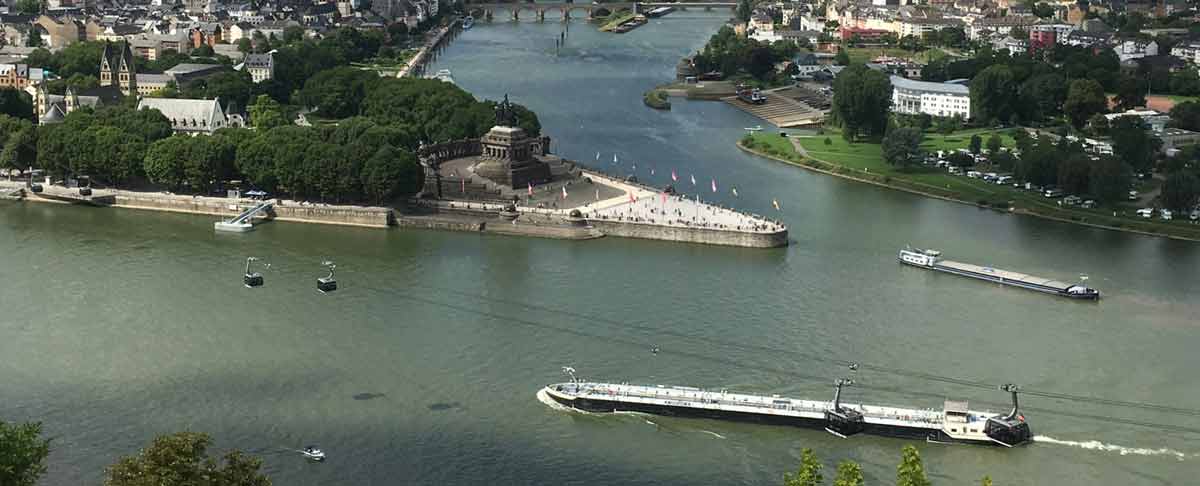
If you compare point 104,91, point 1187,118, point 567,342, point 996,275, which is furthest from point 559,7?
point 567,342

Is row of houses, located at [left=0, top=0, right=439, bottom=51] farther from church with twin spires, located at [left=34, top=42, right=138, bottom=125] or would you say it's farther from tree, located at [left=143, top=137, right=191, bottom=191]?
tree, located at [left=143, top=137, right=191, bottom=191]

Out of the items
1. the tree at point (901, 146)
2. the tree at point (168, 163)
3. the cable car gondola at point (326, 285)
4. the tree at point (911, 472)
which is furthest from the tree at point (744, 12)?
the tree at point (911, 472)

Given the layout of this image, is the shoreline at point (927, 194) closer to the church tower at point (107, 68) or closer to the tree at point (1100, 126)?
the tree at point (1100, 126)

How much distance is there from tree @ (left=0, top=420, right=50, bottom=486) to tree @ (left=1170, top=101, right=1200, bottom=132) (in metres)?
53.4

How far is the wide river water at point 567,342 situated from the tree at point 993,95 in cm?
1722

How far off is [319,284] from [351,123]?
1592 cm

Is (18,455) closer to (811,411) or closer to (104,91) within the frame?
(811,411)

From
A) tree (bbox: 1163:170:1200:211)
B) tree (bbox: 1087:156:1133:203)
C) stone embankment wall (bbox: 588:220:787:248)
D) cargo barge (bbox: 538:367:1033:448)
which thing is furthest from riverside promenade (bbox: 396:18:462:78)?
cargo barge (bbox: 538:367:1033:448)

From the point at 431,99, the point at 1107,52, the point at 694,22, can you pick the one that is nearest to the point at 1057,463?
the point at 431,99

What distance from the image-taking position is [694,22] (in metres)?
132

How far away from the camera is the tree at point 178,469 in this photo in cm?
2334

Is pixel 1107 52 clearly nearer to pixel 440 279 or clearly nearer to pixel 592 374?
pixel 440 279

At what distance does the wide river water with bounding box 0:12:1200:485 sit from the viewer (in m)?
29.9

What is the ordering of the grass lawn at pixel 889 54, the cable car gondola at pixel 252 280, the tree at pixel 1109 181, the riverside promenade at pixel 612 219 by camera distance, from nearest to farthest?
the cable car gondola at pixel 252 280
the riverside promenade at pixel 612 219
the tree at pixel 1109 181
the grass lawn at pixel 889 54
